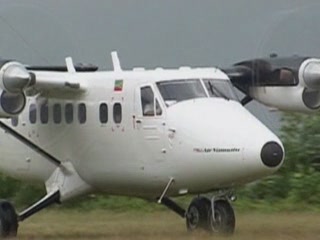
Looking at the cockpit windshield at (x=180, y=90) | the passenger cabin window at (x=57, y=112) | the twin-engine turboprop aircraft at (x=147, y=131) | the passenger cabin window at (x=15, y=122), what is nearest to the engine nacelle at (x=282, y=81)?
the twin-engine turboprop aircraft at (x=147, y=131)

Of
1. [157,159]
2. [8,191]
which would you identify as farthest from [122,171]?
[8,191]

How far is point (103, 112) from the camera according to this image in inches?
915

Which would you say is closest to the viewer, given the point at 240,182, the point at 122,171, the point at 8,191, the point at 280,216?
the point at 240,182

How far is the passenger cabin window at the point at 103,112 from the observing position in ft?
76.1

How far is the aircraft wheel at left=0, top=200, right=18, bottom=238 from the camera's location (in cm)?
2322

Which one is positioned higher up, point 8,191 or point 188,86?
point 188,86

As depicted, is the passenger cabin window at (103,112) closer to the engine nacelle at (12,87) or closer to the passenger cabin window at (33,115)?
the engine nacelle at (12,87)

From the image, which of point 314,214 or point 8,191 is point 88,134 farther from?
point 8,191

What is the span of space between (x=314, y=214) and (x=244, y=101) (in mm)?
4611

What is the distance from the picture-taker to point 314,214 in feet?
94.1

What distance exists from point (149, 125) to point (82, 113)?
178 centimetres

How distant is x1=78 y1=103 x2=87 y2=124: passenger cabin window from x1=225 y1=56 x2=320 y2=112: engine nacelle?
281 centimetres

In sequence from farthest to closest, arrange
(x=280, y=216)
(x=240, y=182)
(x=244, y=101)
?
(x=280, y=216) < (x=244, y=101) < (x=240, y=182)

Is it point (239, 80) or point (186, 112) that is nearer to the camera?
point (186, 112)
